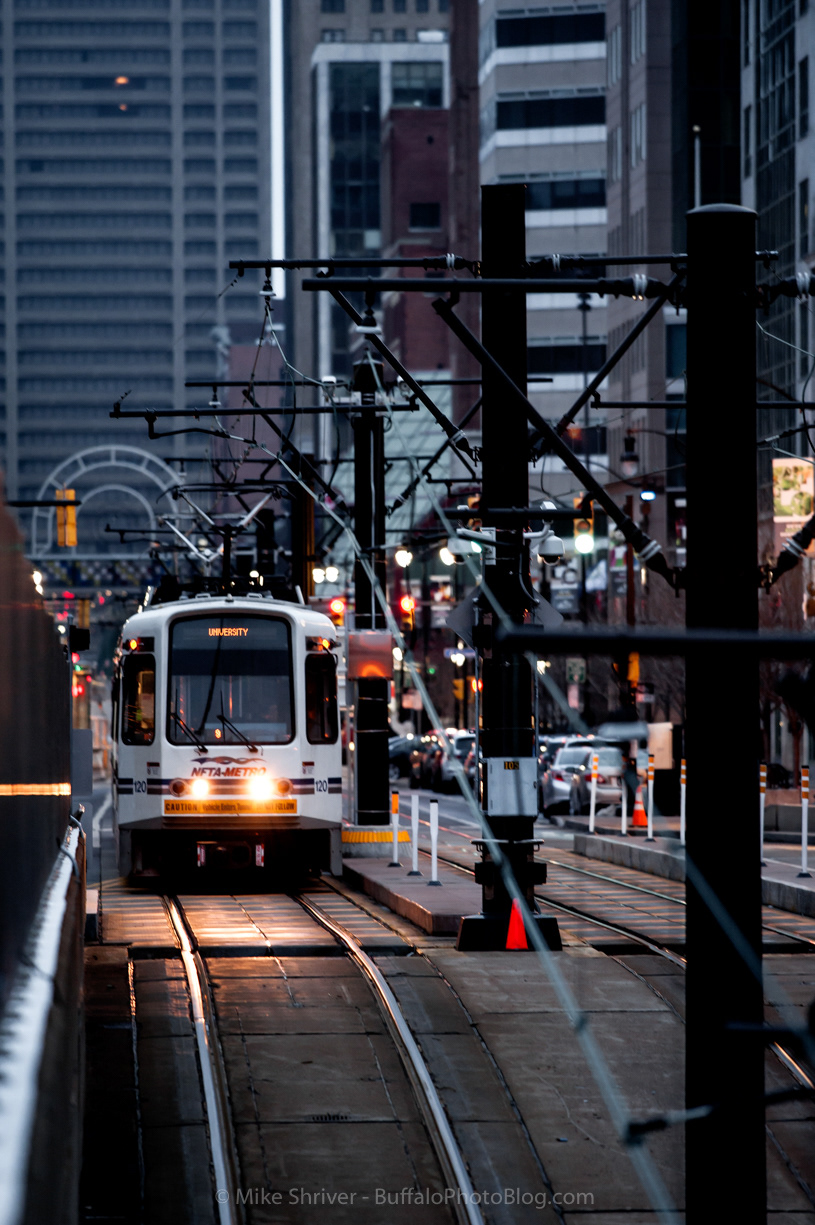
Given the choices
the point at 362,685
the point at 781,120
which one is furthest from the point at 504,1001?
the point at 781,120

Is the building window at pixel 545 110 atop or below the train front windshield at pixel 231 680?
atop

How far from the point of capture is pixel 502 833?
14.8 m

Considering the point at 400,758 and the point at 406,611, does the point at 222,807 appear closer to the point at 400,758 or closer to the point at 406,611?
the point at 406,611

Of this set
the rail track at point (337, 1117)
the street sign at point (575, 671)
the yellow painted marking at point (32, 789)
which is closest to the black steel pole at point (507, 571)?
the rail track at point (337, 1117)

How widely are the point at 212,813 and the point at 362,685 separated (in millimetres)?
4979

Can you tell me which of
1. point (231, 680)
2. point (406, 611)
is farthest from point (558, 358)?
point (231, 680)

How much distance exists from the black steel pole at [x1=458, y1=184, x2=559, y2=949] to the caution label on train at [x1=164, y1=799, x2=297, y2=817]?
7.17 meters

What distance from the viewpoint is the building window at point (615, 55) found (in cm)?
8556

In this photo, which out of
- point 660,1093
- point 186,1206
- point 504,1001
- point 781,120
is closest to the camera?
point 186,1206

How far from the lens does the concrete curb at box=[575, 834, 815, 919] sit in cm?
1820

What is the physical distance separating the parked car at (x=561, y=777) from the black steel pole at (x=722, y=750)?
1311 inches

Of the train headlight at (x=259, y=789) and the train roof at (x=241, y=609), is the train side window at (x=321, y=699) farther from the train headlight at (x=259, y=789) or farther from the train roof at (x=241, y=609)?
the train headlight at (x=259, y=789)

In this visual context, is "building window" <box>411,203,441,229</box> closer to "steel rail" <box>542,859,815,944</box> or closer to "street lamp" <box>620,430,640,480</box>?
"street lamp" <box>620,430,640,480</box>

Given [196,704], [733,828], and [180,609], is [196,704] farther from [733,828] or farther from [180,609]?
[733,828]
